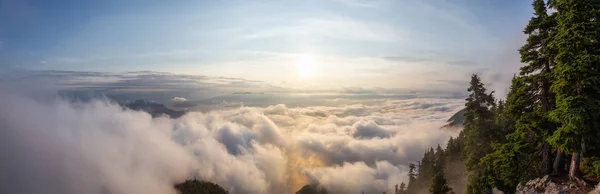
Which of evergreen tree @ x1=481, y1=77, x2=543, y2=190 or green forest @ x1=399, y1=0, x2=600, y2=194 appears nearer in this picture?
green forest @ x1=399, y1=0, x2=600, y2=194

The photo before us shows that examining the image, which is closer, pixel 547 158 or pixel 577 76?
pixel 577 76

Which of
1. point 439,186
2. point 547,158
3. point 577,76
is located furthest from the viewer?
point 439,186

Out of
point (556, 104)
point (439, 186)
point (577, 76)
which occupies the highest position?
point (577, 76)

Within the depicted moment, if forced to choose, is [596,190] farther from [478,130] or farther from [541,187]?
[478,130]

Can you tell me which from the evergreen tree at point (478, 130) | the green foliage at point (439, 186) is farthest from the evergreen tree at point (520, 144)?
the green foliage at point (439, 186)

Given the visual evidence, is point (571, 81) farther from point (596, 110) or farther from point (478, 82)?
point (478, 82)

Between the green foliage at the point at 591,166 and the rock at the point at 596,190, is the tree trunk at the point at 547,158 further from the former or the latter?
the rock at the point at 596,190

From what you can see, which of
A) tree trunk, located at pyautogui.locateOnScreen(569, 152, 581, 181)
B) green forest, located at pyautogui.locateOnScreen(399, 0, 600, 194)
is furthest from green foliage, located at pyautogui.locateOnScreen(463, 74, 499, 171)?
tree trunk, located at pyautogui.locateOnScreen(569, 152, 581, 181)

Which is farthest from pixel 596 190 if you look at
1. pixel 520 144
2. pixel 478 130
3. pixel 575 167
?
pixel 478 130

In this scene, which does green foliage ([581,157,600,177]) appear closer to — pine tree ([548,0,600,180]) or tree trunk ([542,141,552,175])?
pine tree ([548,0,600,180])
